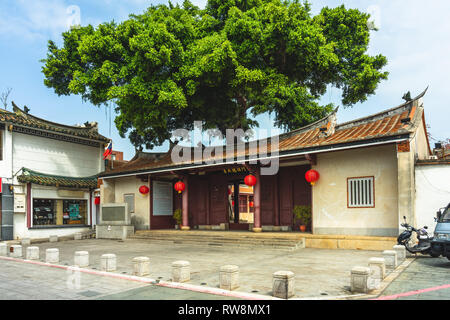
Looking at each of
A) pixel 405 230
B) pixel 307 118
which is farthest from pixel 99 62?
pixel 405 230

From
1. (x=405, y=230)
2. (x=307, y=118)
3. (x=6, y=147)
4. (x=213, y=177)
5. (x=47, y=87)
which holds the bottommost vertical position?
(x=405, y=230)

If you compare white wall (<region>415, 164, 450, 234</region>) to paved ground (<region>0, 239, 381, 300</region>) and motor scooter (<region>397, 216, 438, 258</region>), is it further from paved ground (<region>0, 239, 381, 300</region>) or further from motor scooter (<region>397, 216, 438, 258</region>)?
paved ground (<region>0, 239, 381, 300</region>)

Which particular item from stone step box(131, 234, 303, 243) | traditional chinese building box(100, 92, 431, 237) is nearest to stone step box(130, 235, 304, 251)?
stone step box(131, 234, 303, 243)

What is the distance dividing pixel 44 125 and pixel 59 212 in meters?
4.85

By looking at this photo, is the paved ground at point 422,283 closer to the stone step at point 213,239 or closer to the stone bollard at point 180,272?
the stone bollard at point 180,272

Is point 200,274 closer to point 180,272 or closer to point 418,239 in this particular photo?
point 180,272

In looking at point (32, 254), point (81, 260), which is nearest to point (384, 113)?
point (81, 260)

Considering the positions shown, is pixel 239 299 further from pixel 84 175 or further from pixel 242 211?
pixel 242 211

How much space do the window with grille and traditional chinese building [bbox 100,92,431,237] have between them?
3cm

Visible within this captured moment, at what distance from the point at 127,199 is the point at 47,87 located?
8831mm

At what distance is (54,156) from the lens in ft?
70.5

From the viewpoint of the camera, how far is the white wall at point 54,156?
1975 cm

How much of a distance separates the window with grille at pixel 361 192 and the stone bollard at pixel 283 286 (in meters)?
7.43

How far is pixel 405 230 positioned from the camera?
36.0 feet
